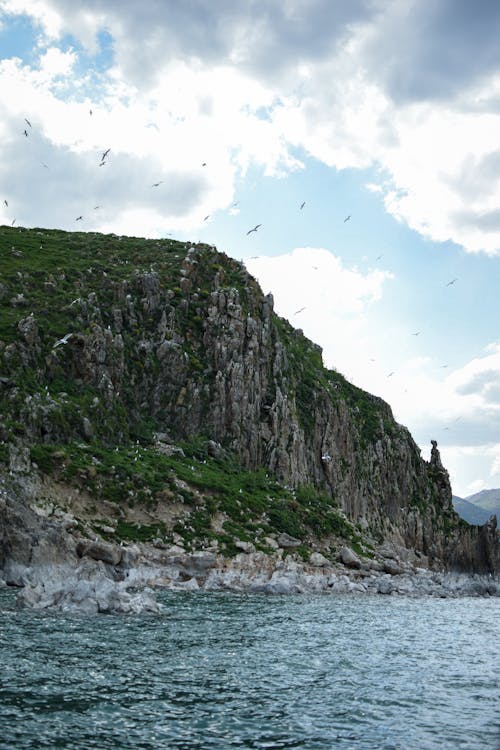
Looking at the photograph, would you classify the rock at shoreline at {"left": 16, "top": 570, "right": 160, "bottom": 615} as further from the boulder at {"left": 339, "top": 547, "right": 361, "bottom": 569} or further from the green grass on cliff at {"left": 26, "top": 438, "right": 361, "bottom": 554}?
the boulder at {"left": 339, "top": 547, "right": 361, "bottom": 569}

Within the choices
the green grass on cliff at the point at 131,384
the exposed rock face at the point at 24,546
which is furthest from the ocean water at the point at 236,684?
the green grass on cliff at the point at 131,384

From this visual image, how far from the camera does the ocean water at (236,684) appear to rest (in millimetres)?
18656

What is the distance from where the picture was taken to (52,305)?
309 feet

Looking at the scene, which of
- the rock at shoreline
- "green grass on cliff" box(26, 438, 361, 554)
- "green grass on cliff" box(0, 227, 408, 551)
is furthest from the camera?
"green grass on cliff" box(0, 227, 408, 551)

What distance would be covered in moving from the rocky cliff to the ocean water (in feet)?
117

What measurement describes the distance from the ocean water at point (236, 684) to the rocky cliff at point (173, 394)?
3573cm

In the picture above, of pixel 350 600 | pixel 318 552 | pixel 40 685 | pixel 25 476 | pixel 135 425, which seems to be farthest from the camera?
pixel 135 425

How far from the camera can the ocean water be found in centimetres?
1866

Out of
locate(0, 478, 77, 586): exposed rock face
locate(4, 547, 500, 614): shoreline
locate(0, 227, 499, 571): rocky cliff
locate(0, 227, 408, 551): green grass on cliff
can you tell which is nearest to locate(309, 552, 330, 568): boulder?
locate(4, 547, 500, 614): shoreline

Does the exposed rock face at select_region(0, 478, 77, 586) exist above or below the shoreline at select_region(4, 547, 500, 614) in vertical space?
above

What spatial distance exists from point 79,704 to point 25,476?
4728 cm

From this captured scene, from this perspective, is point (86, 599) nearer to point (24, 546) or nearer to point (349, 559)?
point (24, 546)

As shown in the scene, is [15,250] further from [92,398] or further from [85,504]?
[85,504]

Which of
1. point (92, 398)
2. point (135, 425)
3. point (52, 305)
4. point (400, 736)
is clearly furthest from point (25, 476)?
point (400, 736)
